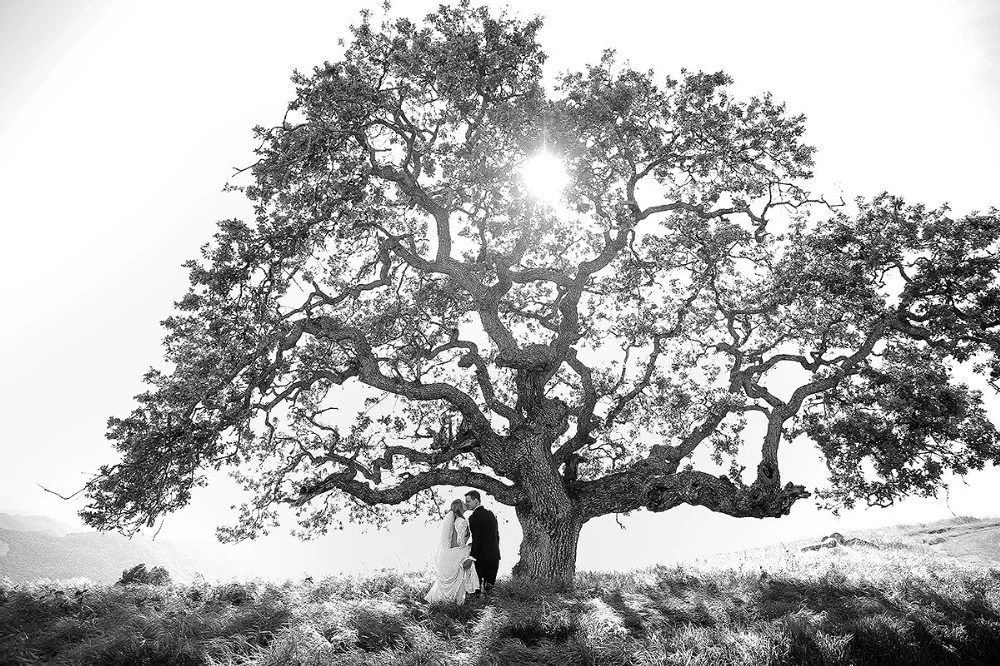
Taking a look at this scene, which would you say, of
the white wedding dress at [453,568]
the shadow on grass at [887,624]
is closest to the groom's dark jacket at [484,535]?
the white wedding dress at [453,568]

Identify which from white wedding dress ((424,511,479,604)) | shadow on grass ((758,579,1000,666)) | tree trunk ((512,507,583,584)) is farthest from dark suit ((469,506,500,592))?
shadow on grass ((758,579,1000,666))

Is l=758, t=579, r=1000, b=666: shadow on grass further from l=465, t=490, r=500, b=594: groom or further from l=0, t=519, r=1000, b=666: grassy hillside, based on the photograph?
l=465, t=490, r=500, b=594: groom

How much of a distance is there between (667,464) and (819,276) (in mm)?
6422

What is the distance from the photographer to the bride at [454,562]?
10617 millimetres

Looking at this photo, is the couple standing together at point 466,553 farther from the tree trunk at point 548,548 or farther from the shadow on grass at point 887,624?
the shadow on grass at point 887,624

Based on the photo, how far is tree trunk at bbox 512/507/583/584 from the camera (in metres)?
14.4

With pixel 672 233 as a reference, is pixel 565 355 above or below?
→ below

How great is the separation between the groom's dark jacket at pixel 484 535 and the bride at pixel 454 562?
162 millimetres

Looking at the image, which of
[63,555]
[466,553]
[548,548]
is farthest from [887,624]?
[63,555]

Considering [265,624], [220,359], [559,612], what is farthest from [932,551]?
[220,359]

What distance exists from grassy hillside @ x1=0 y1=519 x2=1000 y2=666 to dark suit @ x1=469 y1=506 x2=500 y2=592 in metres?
Result: 0.71

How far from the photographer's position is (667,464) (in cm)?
1562

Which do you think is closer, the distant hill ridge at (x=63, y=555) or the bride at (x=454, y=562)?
the bride at (x=454, y=562)

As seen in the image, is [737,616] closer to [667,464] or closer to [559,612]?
[559,612]
